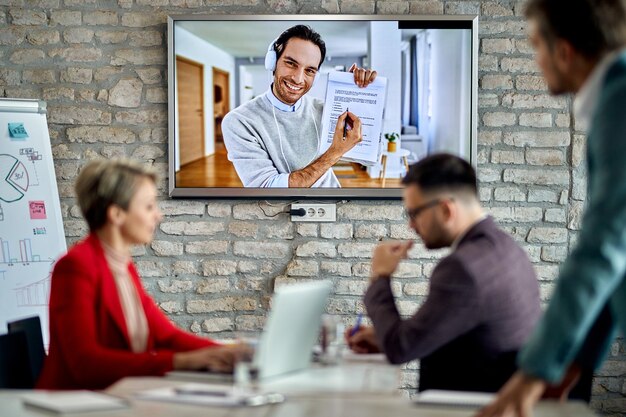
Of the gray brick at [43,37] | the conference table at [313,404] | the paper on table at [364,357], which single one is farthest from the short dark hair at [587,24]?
the gray brick at [43,37]

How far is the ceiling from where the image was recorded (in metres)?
4.44

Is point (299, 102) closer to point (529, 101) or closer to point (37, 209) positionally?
point (529, 101)

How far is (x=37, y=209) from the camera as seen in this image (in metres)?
4.30

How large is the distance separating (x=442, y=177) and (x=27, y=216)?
2.41 m

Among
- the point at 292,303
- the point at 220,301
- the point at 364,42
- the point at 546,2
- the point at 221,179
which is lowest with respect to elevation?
the point at 220,301

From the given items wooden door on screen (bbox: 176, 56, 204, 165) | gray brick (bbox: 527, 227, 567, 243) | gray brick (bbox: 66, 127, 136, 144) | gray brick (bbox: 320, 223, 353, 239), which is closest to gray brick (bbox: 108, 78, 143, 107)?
gray brick (bbox: 66, 127, 136, 144)

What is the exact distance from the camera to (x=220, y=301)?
15.0 feet

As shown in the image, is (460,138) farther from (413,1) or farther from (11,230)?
(11,230)

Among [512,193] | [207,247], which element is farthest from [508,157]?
[207,247]

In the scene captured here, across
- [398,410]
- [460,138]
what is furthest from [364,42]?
[398,410]

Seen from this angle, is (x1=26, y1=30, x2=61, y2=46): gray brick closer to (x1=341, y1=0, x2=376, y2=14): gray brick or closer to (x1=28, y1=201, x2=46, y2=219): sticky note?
(x1=28, y1=201, x2=46, y2=219): sticky note

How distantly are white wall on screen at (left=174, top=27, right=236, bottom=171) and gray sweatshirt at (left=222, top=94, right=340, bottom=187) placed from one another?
0.09 m

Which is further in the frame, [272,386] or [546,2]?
[272,386]

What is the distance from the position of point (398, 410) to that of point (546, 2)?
918 millimetres
